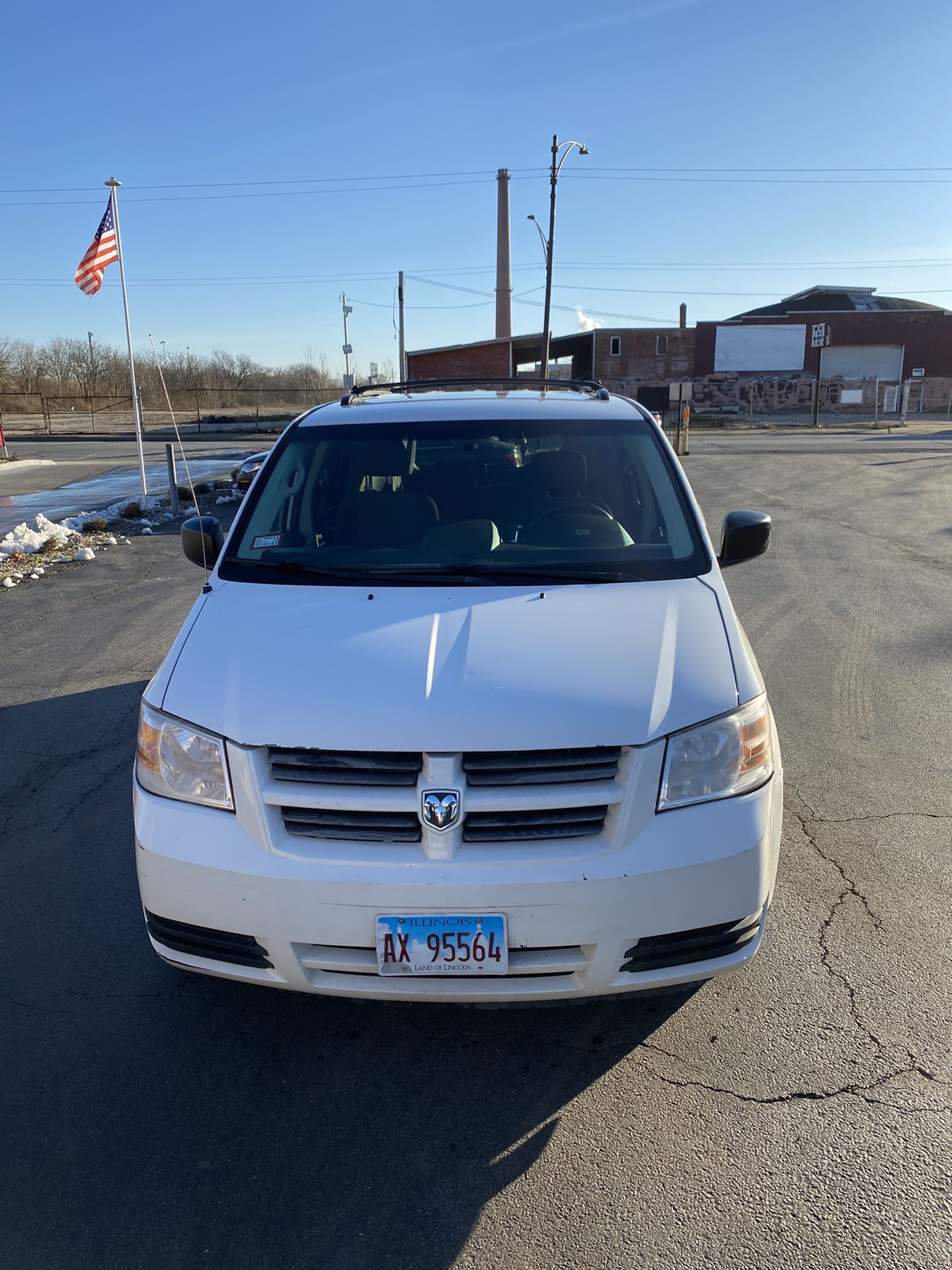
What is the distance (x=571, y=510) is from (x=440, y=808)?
1.71 m

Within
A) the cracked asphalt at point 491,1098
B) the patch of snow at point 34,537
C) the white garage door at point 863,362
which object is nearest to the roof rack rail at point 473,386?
the cracked asphalt at point 491,1098

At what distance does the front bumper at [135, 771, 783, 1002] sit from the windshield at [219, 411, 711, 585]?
1.09 metres

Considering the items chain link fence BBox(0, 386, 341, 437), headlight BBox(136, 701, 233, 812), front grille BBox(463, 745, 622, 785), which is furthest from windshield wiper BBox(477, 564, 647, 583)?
chain link fence BBox(0, 386, 341, 437)

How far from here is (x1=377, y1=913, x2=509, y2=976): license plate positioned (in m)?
2.24

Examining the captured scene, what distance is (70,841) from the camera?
3986 millimetres

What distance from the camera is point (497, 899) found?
7.31 ft

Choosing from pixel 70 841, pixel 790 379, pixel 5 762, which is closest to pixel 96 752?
pixel 5 762

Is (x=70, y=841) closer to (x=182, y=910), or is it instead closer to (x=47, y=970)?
(x=47, y=970)

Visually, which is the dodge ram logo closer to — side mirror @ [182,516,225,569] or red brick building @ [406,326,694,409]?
side mirror @ [182,516,225,569]

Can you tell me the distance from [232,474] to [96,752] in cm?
1362

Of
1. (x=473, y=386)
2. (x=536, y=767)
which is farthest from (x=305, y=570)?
(x=473, y=386)

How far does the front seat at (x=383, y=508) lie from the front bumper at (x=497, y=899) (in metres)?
1.44

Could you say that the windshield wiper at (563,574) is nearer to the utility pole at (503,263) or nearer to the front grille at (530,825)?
the front grille at (530,825)

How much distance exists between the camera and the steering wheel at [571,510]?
359 cm
